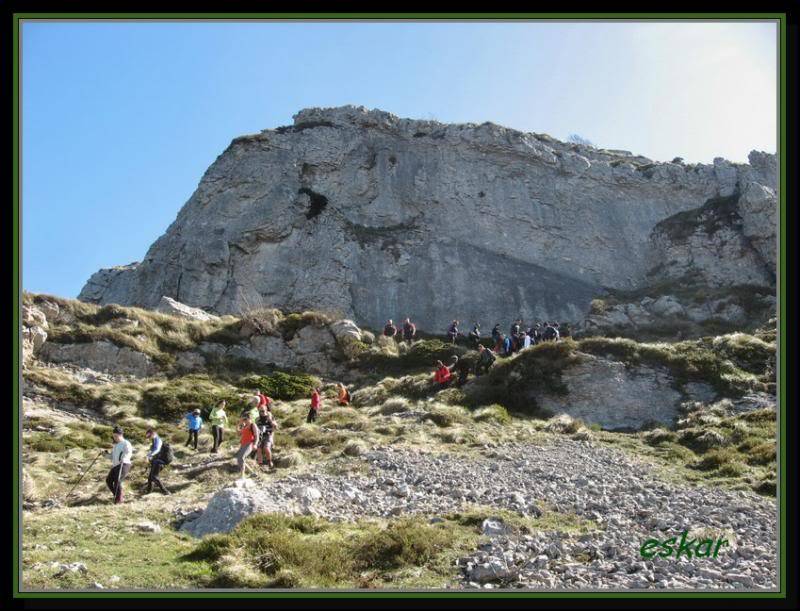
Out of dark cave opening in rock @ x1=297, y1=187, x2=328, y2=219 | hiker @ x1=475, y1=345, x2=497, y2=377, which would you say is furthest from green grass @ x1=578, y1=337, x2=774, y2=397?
dark cave opening in rock @ x1=297, y1=187, x2=328, y2=219

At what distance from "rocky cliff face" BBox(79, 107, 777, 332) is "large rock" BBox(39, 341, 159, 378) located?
16.3 metres

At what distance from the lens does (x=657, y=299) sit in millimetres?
46719

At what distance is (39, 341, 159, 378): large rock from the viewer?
94.8 ft

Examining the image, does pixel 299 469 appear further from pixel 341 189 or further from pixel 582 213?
pixel 582 213

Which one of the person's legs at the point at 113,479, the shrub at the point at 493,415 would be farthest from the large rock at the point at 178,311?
the person's legs at the point at 113,479

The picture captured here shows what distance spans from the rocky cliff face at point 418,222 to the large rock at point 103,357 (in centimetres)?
1633

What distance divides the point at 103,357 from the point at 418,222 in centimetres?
2991

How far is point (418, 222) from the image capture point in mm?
54094

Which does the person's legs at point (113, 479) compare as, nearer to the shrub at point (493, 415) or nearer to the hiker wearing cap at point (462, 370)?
the shrub at point (493, 415)

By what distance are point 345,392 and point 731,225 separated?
40331mm

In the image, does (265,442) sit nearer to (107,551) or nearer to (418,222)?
(107,551)

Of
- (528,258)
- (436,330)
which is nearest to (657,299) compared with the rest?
(528,258)

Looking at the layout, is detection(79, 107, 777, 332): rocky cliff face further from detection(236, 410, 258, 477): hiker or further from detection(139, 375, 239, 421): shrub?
detection(236, 410, 258, 477): hiker

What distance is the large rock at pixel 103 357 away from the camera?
28.9m
